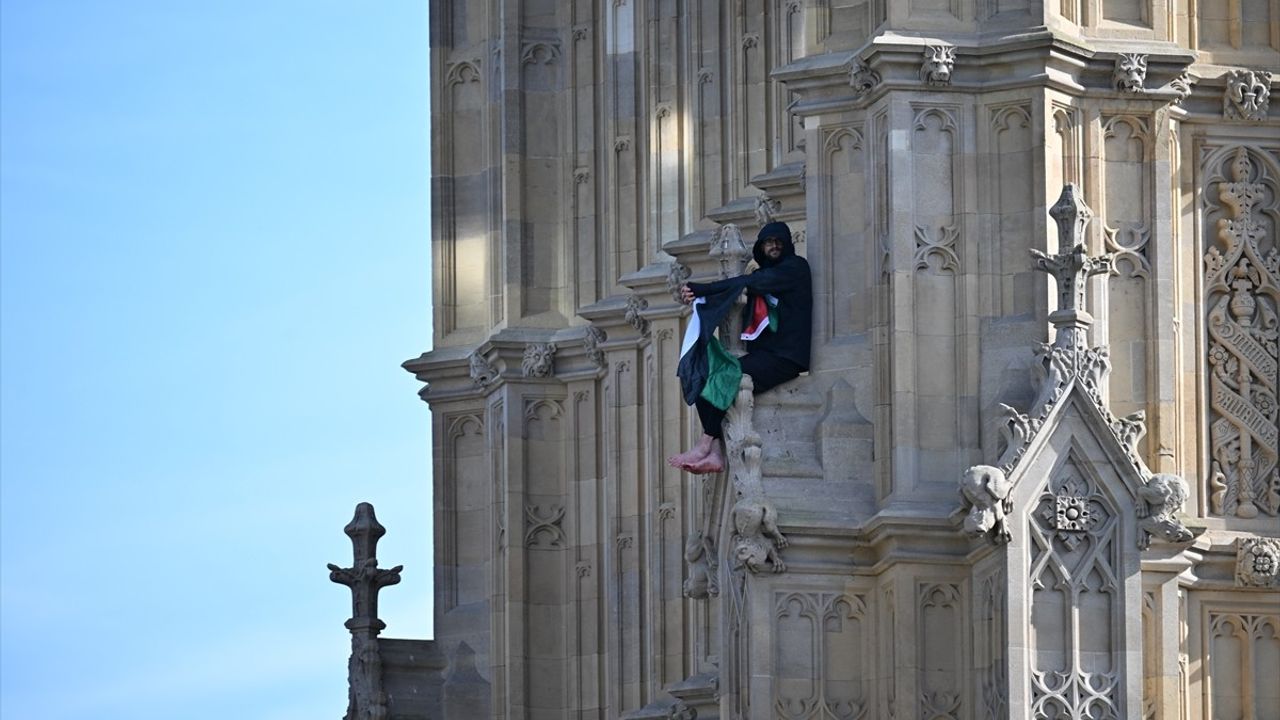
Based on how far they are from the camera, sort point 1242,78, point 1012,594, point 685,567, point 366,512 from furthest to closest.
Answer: point 366,512 < point 685,567 < point 1242,78 < point 1012,594

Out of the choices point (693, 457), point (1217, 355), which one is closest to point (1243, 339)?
point (1217, 355)

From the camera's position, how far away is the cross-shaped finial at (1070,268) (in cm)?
4453

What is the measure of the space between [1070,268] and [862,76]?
8.56ft

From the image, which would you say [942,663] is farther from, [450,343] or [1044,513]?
[450,343]

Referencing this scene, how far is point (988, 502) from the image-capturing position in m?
43.9

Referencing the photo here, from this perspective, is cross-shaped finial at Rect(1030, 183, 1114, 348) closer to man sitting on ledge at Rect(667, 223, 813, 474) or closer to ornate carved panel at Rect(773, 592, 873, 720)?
man sitting on ledge at Rect(667, 223, 813, 474)

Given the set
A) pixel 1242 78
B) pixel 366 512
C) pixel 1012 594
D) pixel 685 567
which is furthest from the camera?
pixel 366 512

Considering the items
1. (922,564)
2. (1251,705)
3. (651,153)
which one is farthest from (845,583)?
(651,153)

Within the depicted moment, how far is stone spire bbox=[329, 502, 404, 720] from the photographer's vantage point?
55.5 meters

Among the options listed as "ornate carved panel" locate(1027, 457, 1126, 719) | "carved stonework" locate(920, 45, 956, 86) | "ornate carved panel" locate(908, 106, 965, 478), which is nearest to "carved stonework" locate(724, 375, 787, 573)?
"ornate carved panel" locate(908, 106, 965, 478)

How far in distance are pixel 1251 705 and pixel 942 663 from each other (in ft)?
9.21

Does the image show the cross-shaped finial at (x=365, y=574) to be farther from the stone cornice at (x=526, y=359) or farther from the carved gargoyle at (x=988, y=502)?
the carved gargoyle at (x=988, y=502)

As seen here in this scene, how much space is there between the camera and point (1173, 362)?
151ft

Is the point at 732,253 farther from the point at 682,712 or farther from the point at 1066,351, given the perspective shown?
the point at 682,712
